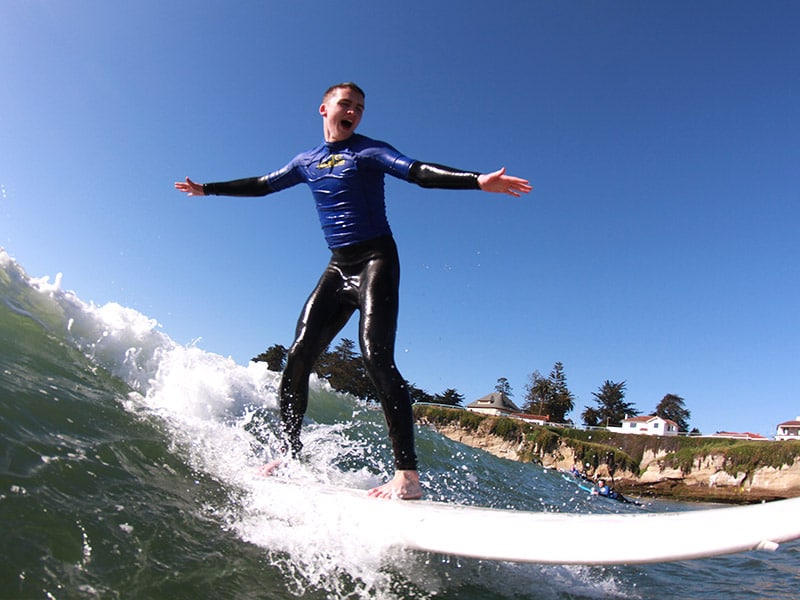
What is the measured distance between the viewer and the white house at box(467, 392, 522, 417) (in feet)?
259

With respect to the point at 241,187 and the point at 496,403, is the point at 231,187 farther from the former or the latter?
the point at 496,403

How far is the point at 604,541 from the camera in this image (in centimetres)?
183

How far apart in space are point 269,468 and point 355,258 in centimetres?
148

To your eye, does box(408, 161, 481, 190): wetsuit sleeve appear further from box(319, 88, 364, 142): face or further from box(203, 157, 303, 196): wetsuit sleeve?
box(203, 157, 303, 196): wetsuit sleeve

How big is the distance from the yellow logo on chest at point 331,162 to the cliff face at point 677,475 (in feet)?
114

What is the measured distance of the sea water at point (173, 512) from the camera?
1.88 metres

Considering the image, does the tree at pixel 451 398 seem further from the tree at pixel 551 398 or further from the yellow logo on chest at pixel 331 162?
the yellow logo on chest at pixel 331 162

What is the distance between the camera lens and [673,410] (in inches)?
3285

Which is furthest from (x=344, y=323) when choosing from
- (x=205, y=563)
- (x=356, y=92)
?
(x=205, y=563)

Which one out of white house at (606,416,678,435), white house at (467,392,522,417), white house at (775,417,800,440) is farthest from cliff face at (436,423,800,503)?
white house at (775,417,800,440)

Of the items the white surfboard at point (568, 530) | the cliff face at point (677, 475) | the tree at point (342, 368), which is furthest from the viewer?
the tree at point (342, 368)

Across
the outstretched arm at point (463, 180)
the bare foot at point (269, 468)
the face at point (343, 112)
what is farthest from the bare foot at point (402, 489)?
the face at point (343, 112)

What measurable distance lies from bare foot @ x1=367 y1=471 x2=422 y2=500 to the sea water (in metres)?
0.34

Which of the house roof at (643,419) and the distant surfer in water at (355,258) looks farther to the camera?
the house roof at (643,419)
